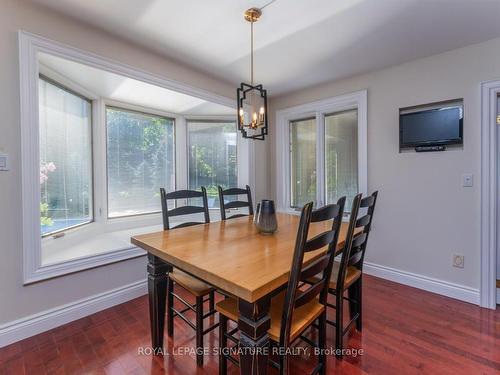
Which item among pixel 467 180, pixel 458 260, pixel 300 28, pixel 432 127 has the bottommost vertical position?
pixel 458 260

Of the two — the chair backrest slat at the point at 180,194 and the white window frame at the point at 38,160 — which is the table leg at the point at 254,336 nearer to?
the chair backrest slat at the point at 180,194

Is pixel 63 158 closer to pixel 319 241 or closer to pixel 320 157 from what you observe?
pixel 319 241

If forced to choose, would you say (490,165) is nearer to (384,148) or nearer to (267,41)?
(384,148)

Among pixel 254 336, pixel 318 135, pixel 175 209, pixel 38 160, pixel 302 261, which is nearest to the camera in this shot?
pixel 254 336

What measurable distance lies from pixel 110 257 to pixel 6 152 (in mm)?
1112

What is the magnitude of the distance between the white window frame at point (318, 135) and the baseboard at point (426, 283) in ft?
2.83

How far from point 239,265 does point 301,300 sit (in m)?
0.34

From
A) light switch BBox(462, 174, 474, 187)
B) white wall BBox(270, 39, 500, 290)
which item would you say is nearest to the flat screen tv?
white wall BBox(270, 39, 500, 290)

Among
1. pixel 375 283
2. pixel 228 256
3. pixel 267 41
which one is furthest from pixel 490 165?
pixel 228 256

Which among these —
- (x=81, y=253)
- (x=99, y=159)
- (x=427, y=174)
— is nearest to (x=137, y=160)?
(x=99, y=159)

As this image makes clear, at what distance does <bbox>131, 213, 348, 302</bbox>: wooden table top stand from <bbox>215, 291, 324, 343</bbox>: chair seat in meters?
0.26

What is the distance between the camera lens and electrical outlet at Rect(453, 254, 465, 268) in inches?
95.0

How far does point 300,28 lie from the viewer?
209 cm

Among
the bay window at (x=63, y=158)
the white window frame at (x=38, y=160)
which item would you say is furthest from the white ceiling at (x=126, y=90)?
the bay window at (x=63, y=158)
